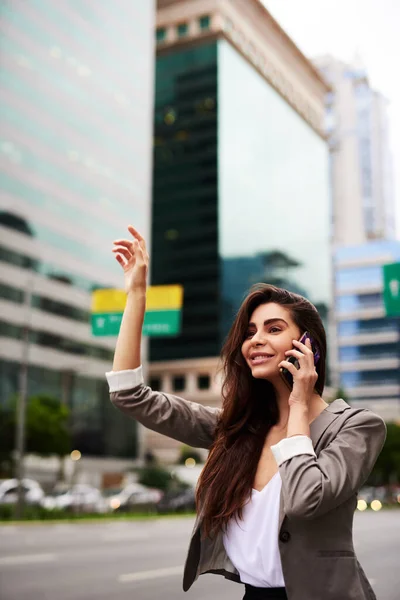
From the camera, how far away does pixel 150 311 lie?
55.3 ft

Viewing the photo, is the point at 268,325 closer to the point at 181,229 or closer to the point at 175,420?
the point at 175,420

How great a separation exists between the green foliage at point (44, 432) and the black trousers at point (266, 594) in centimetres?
3605

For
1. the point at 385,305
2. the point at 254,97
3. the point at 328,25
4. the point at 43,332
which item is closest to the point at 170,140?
the point at 254,97

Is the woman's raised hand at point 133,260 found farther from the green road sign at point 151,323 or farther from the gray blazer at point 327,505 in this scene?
the green road sign at point 151,323

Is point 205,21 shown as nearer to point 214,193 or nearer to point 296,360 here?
point 214,193

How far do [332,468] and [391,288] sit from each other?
10.2 m

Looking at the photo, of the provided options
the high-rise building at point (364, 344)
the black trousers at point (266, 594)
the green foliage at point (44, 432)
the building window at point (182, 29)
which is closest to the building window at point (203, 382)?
the high-rise building at point (364, 344)

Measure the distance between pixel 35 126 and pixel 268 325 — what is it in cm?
5377

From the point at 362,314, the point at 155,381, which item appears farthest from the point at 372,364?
the point at 155,381

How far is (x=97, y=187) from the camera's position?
59562mm

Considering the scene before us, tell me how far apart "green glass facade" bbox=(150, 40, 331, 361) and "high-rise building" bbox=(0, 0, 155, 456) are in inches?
475

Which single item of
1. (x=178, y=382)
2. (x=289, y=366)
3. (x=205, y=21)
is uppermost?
(x=205, y=21)

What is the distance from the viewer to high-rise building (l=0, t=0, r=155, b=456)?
49.3 meters

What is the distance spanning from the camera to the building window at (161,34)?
72438mm
